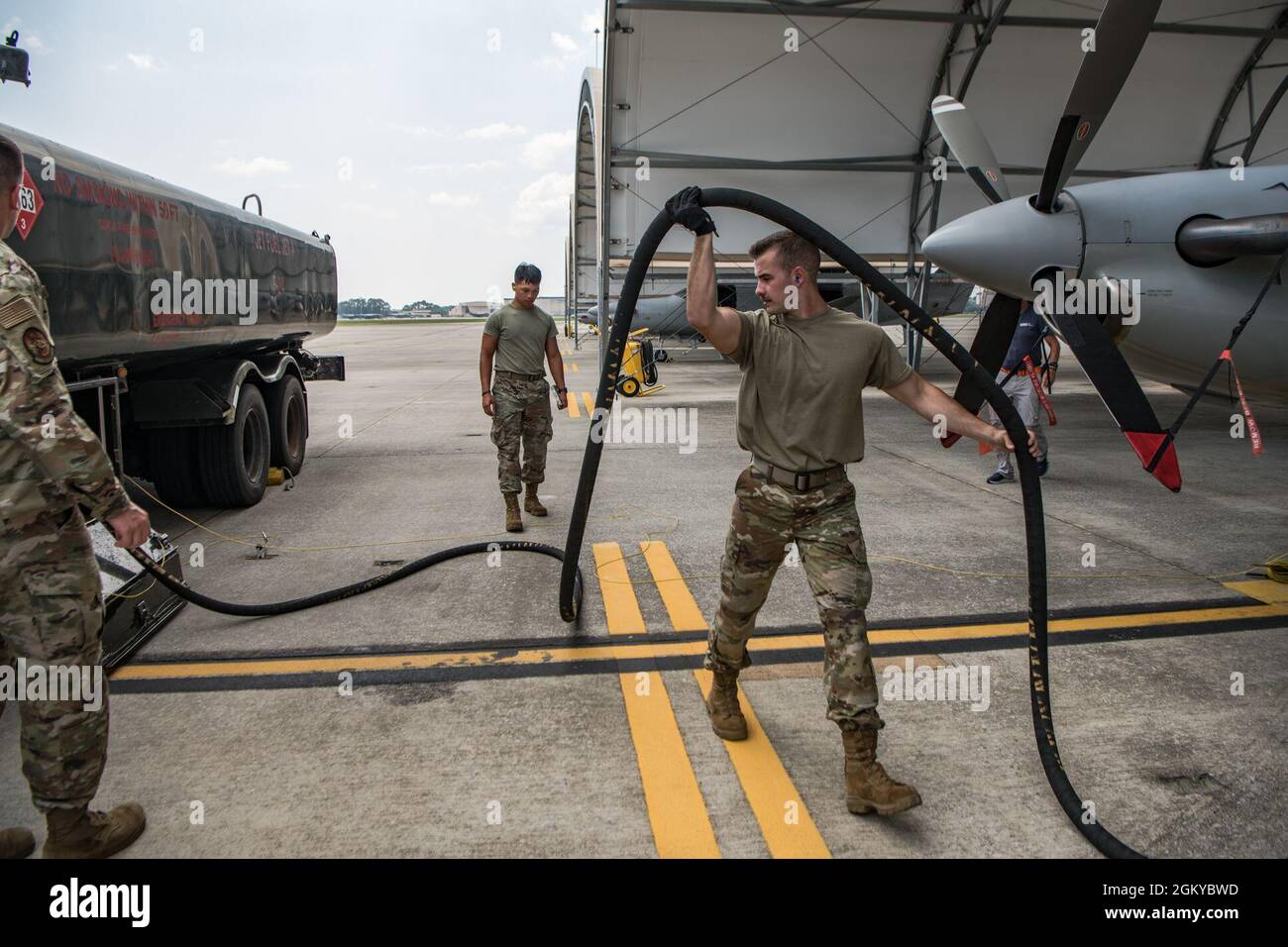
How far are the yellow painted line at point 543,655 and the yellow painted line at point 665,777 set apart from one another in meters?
0.38

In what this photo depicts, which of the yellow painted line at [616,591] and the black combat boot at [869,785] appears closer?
the black combat boot at [869,785]

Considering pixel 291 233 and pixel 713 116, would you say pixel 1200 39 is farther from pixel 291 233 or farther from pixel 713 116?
pixel 291 233

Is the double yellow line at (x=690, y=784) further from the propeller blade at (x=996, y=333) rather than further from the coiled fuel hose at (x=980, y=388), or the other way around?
the propeller blade at (x=996, y=333)

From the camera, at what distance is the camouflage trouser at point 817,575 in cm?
301

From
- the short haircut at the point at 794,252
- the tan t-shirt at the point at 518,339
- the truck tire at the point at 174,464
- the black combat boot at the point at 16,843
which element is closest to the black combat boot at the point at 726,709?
the short haircut at the point at 794,252

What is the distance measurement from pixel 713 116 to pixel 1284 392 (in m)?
11.5

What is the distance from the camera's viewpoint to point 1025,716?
3.73 metres

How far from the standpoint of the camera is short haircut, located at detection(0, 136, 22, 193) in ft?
8.68

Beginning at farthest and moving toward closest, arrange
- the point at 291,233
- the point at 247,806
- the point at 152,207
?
the point at 291,233, the point at 152,207, the point at 247,806

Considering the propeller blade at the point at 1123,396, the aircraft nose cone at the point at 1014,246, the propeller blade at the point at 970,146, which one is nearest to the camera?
the propeller blade at the point at 1123,396

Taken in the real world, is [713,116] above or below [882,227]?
above

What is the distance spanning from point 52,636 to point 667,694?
7.82 ft
